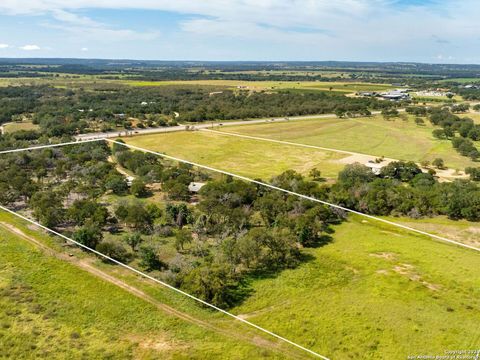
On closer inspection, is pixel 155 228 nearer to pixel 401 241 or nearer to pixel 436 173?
pixel 401 241

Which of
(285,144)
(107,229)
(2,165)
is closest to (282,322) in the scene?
→ (107,229)

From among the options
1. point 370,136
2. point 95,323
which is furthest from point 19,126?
point 95,323

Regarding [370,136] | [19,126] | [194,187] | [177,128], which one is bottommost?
[194,187]

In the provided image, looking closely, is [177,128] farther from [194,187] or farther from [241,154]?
[194,187]

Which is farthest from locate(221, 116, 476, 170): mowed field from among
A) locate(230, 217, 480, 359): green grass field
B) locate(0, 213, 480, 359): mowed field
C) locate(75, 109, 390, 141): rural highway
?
locate(0, 213, 480, 359): mowed field

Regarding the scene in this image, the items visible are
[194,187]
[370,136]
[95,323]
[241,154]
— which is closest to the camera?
[95,323]

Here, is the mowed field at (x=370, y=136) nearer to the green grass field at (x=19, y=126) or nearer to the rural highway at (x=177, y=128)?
the rural highway at (x=177, y=128)
